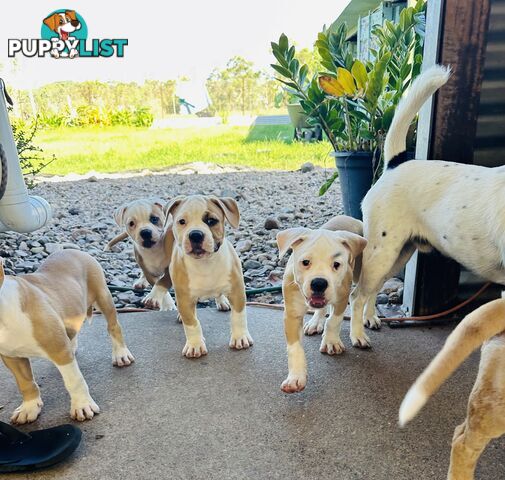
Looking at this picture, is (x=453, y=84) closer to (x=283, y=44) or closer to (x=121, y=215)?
(x=283, y=44)

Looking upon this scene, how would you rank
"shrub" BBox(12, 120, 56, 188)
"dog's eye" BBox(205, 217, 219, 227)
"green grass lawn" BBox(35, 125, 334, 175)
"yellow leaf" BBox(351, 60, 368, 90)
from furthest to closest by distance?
"green grass lawn" BBox(35, 125, 334, 175), "shrub" BBox(12, 120, 56, 188), "yellow leaf" BBox(351, 60, 368, 90), "dog's eye" BBox(205, 217, 219, 227)

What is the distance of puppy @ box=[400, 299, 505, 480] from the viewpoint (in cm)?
113

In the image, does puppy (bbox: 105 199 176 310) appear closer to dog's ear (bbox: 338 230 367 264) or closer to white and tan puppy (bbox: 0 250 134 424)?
white and tan puppy (bbox: 0 250 134 424)

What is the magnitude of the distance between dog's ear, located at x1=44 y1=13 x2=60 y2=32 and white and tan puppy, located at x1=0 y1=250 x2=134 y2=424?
3.47m

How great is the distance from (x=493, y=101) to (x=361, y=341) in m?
1.40

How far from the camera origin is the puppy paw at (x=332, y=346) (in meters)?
2.20

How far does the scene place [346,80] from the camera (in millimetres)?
2984

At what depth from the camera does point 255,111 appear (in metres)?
8.30

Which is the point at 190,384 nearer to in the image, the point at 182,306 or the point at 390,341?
the point at 182,306

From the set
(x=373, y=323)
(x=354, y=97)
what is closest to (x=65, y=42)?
(x=354, y=97)

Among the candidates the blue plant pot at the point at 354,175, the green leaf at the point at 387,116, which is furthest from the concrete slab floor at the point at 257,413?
the green leaf at the point at 387,116

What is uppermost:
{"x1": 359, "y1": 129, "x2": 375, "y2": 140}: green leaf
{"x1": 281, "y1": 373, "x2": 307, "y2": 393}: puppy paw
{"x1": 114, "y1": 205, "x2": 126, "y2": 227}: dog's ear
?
{"x1": 359, "y1": 129, "x2": 375, "y2": 140}: green leaf

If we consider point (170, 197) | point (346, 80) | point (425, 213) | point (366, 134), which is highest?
point (346, 80)

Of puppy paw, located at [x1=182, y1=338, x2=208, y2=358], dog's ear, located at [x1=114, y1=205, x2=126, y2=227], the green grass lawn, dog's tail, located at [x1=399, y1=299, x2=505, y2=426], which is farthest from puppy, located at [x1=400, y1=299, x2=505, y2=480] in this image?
the green grass lawn
